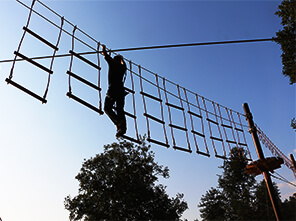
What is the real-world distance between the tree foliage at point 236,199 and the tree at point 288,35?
2809 centimetres

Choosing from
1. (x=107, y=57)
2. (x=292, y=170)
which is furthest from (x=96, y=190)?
(x=107, y=57)

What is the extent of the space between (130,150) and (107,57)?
20.8m

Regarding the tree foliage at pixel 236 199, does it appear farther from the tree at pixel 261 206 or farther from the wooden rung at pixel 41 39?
the wooden rung at pixel 41 39

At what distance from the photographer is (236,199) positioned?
127 feet

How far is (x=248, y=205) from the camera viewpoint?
37.9m

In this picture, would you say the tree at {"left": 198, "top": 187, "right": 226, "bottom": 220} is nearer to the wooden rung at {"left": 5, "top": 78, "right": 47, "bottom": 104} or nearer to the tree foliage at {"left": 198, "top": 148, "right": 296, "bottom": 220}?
the tree foliage at {"left": 198, "top": 148, "right": 296, "bottom": 220}

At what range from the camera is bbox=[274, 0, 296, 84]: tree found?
11.9m

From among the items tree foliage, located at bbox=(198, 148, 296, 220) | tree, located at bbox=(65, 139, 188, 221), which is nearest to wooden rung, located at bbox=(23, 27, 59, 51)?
tree, located at bbox=(65, 139, 188, 221)

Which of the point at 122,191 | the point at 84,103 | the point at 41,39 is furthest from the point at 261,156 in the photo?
the point at 122,191

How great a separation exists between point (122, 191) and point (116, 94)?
19026 mm

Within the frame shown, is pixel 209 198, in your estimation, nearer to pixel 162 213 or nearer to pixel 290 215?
pixel 290 215

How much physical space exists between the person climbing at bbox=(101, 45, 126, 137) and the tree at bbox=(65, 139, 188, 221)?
1813cm

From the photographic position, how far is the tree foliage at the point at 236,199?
37.4 meters

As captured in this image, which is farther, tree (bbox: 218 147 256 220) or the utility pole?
tree (bbox: 218 147 256 220)
